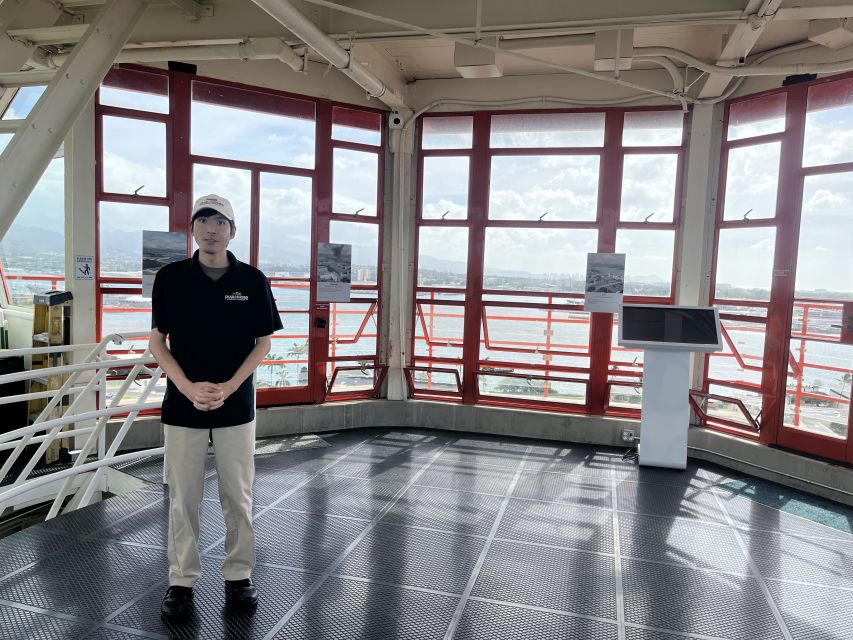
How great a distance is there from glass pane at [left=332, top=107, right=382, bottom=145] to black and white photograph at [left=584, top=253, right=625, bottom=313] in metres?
2.84

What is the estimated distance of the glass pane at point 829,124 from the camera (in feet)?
16.7

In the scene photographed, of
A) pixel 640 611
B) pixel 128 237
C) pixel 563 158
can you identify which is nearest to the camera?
pixel 640 611

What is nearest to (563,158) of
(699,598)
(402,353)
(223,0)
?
(402,353)

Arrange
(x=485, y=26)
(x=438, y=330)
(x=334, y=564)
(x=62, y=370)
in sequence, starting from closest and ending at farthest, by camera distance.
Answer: (x=334, y=564) < (x=62, y=370) < (x=485, y=26) < (x=438, y=330)

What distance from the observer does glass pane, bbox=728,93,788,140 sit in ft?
18.3

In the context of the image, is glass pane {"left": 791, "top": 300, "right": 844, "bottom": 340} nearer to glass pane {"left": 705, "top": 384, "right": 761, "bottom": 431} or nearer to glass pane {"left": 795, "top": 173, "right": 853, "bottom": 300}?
glass pane {"left": 795, "top": 173, "right": 853, "bottom": 300}

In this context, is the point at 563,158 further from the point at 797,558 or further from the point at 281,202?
the point at 797,558

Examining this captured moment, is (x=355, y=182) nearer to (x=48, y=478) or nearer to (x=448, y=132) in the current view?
(x=448, y=132)

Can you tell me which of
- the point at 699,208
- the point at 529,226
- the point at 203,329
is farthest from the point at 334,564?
the point at 699,208

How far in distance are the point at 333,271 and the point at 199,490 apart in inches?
160

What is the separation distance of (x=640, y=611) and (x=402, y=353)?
4.41m

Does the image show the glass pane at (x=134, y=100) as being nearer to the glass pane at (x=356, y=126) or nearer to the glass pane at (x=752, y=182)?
the glass pane at (x=356, y=126)

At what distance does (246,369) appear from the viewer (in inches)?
109

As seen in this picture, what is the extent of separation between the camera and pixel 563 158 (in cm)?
666
